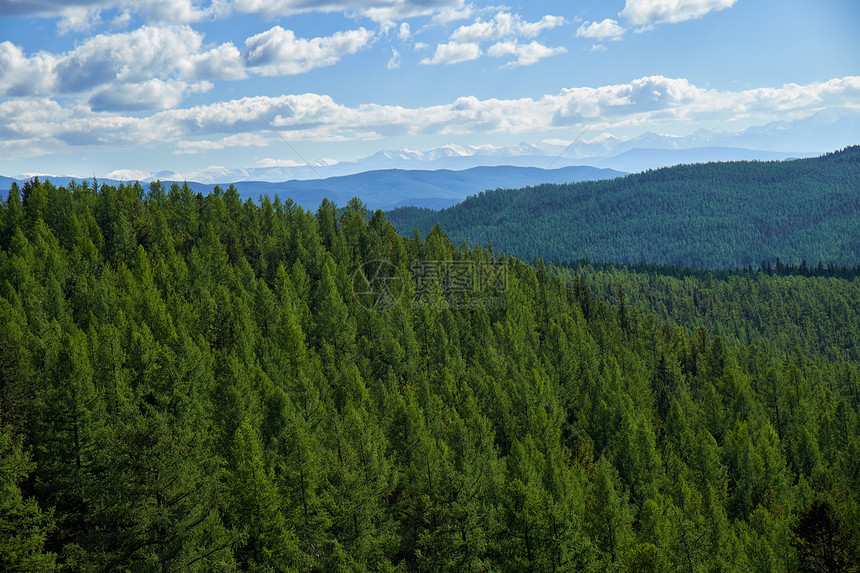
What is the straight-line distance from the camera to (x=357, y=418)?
4716 cm

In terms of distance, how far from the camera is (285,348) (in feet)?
229

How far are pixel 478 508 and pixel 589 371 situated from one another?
51917 mm

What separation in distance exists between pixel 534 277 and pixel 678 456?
60.4 meters

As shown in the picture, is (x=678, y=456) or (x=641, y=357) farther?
(x=641, y=357)

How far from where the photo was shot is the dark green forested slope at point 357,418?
34625 mm

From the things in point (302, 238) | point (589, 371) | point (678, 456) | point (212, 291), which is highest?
point (302, 238)

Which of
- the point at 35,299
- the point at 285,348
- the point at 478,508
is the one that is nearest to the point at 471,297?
the point at 285,348

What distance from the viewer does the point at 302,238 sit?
4451 inches

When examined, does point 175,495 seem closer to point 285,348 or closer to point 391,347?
point 285,348

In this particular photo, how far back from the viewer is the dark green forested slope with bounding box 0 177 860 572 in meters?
34.6

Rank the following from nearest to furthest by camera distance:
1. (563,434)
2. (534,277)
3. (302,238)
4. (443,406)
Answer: (443,406) → (563,434) → (302,238) → (534,277)

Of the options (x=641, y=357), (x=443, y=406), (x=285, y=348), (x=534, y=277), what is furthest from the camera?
(x=534, y=277)

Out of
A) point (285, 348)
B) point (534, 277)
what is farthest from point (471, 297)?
point (285, 348)

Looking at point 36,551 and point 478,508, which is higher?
point 36,551
